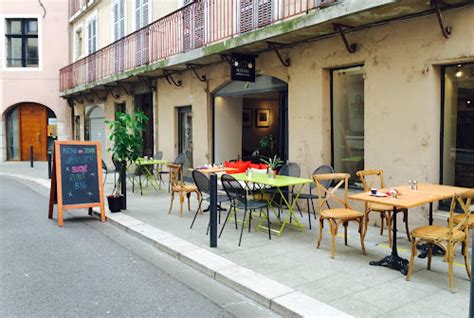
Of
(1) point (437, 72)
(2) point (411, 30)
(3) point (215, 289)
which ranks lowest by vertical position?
(3) point (215, 289)

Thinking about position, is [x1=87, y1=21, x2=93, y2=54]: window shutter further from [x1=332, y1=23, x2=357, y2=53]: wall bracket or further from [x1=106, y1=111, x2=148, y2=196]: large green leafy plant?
[x1=332, y1=23, x2=357, y2=53]: wall bracket

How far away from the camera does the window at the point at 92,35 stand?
19.3 meters

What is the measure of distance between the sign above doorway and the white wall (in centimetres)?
223

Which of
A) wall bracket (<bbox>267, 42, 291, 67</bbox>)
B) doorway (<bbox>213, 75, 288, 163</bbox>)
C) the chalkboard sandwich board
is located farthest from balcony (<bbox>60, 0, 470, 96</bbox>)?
the chalkboard sandwich board

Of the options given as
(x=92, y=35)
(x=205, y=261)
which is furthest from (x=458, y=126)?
(x=92, y=35)

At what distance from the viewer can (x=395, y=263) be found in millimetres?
5004

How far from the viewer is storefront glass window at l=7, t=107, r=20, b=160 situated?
23266 mm

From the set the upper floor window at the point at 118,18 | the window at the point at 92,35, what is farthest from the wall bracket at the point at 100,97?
the upper floor window at the point at 118,18

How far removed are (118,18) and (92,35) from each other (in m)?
3.54

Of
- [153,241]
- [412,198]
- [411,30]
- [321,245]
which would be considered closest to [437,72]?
[411,30]

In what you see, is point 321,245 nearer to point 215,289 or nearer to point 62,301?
point 215,289

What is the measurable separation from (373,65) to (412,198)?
2.91 m

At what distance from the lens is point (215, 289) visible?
15.2 feet

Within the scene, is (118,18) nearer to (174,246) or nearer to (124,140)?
(124,140)
